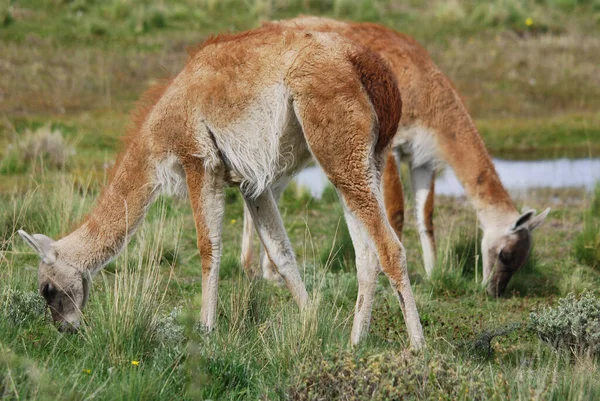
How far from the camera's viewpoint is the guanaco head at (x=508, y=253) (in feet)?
30.0

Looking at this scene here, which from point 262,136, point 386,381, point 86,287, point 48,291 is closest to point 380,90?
point 262,136

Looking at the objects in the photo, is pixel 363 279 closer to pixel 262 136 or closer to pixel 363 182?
pixel 363 182

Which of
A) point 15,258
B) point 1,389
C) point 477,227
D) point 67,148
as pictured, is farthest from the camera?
point 67,148

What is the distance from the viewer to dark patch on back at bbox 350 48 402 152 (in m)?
6.61

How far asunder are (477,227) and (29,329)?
4798 mm

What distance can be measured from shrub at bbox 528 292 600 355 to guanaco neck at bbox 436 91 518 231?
250cm

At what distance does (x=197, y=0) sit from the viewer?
26281 millimetres

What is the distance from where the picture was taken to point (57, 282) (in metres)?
6.92

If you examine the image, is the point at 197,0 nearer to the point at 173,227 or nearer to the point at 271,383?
the point at 173,227

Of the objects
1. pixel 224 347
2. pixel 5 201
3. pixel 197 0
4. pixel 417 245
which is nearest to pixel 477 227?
pixel 417 245

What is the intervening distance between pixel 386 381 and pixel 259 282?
84.8 inches

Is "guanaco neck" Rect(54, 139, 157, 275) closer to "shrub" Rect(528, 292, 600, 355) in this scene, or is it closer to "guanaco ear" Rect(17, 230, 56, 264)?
"guanaco ear" Rect(17, 230, 56, 264)

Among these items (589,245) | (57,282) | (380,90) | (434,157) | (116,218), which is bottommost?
(589,245)

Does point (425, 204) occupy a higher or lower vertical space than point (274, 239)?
lower
